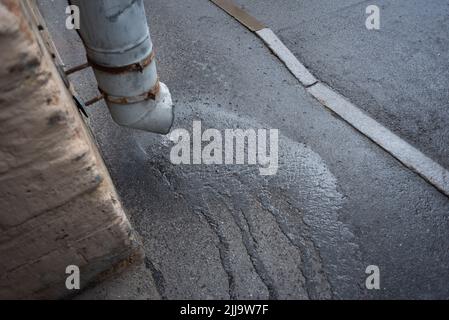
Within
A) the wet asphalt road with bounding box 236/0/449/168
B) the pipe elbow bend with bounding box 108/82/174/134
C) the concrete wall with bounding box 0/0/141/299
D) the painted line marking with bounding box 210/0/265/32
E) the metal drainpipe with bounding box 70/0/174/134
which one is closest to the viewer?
the concrete wall with bounding box 0/0/141/299

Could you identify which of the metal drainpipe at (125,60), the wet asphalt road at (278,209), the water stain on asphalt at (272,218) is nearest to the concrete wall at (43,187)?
the metal drainpipe at (125,60)

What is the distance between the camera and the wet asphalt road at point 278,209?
281cm

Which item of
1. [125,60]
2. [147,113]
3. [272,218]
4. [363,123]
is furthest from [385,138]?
[125,60]

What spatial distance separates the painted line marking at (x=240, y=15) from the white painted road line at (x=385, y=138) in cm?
162

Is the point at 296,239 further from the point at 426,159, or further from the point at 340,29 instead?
the point at 340,29

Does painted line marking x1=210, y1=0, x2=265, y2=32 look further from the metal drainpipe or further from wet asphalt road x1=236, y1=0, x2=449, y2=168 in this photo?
the metal drainpipe

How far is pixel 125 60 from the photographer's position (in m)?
2.40

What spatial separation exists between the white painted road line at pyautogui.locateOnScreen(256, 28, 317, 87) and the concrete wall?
2.97 metres

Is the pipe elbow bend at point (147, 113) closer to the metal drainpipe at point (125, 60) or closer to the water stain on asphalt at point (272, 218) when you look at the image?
the metal drainpipe at point (125, 60)

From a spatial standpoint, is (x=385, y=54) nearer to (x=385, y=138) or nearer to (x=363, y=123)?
(x=363, y=123)

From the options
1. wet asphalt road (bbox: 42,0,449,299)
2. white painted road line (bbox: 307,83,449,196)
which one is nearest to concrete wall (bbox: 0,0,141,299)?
wet asphalt road (bbox: 42,0,449,299)

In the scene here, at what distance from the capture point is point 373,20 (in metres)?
5.37

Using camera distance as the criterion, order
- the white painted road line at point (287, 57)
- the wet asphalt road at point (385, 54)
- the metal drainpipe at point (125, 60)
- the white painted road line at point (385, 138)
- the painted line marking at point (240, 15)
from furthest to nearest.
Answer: the painted line marking at point (240, 15)
the white painted road line at point (287, 57)
the wet asphalt road at point (385, 54)
the white painted road line at point (385, 138)
the metal drainpipe at point (125, 60)

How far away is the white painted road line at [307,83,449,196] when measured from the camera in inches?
136
